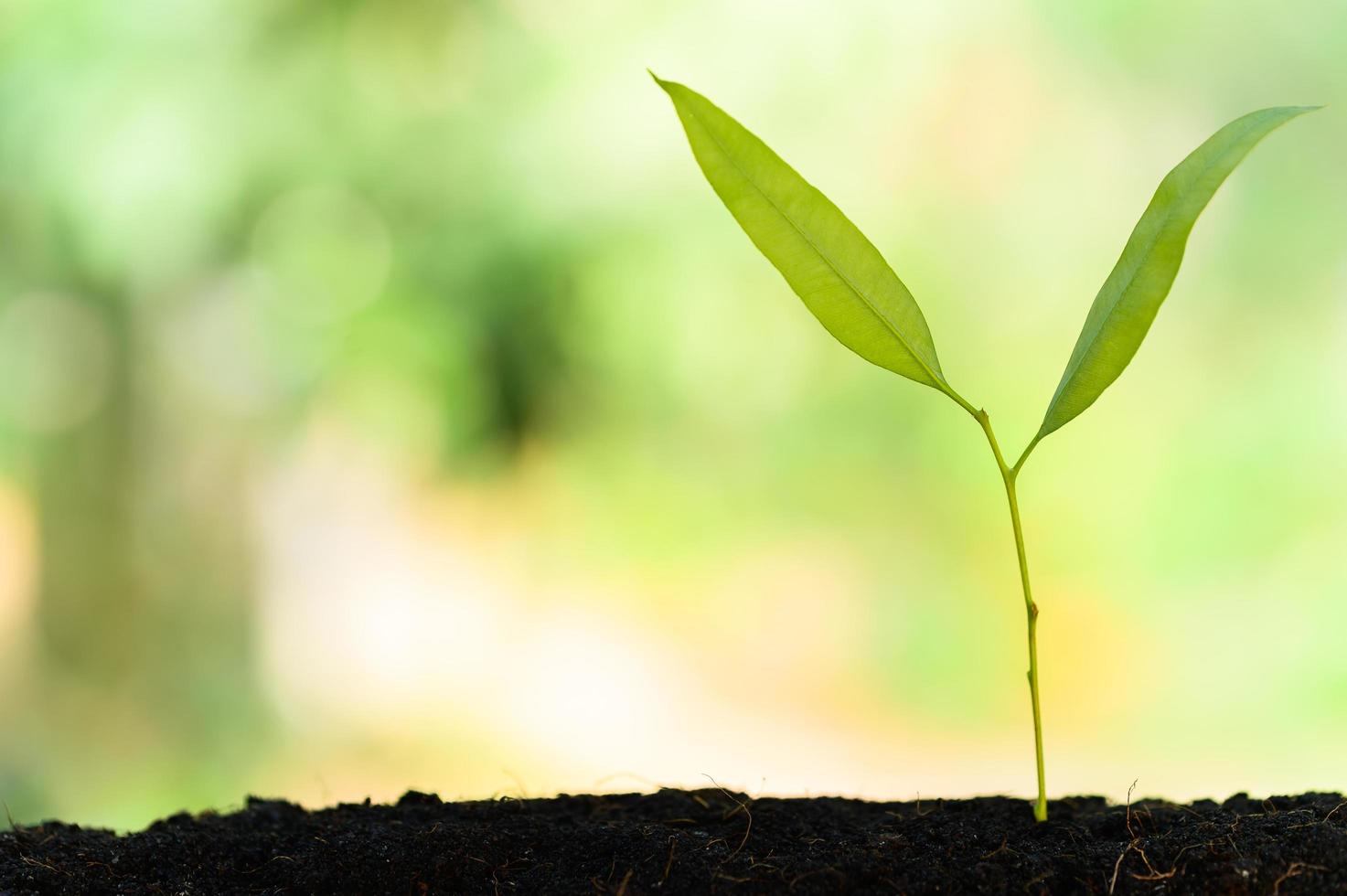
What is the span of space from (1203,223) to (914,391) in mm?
897

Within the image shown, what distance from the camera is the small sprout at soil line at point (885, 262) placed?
74 centimetres

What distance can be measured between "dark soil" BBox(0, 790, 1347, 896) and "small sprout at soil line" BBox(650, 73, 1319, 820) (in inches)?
4.2

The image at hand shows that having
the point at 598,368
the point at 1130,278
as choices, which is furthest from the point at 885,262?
the point at 598,368

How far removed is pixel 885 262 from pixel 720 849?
16.8 inches

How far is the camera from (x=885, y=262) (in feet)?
2.50

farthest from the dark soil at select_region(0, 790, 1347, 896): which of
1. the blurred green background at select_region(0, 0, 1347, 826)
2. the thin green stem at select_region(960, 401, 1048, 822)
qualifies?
the blurred green background at select_region(0, 0, 1347, 826)

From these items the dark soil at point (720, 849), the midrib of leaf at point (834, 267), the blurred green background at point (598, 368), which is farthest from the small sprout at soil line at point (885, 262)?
the blurred green background at point (598, 368)

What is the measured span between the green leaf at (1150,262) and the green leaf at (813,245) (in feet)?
0.32

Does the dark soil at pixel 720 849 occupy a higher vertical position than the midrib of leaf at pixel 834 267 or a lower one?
lower

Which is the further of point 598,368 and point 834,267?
point 598,368

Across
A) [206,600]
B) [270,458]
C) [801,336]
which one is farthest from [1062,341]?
[206,600]

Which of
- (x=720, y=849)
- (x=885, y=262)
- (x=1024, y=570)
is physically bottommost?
(x=720, y=849)

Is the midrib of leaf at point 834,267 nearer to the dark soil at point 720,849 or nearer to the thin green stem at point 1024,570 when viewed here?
the thin green stem at point 1024,570

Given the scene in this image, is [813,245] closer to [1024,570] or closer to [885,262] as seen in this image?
[885,262]
